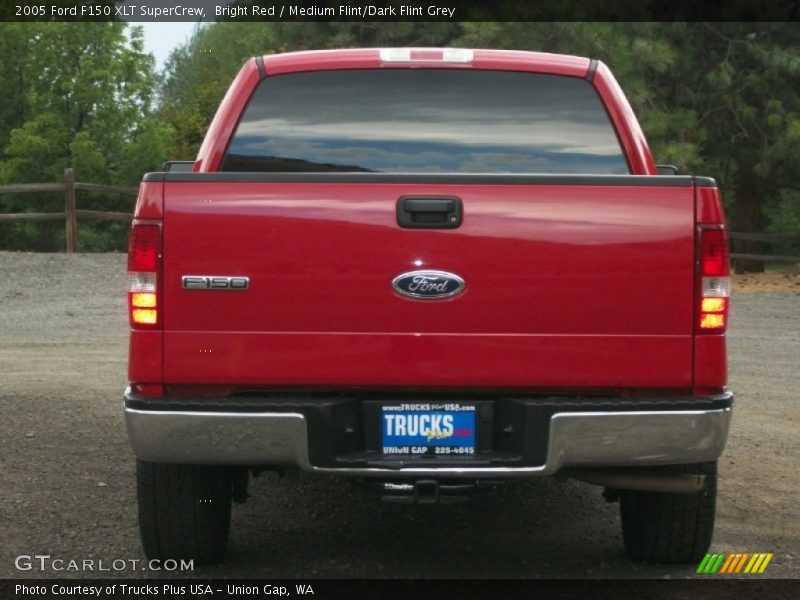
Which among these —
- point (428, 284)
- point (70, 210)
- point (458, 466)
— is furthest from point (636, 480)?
point (70, 210)

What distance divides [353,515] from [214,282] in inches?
87.3

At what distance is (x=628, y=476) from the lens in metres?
4.92

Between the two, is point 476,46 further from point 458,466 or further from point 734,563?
point 458,466

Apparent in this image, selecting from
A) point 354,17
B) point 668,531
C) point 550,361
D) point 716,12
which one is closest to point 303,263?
point 550,361

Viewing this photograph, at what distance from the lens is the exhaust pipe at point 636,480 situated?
193 inches

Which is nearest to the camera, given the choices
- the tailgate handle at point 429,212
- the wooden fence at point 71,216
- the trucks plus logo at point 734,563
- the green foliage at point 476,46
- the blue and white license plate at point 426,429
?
the tailgate handle at point 429,212

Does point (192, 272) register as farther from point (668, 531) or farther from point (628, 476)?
point (668, 531)

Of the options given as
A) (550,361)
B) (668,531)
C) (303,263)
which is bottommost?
(668,531)

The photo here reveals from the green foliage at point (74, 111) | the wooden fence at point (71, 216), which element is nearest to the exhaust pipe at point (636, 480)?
the wooden fence at point (71, 216)

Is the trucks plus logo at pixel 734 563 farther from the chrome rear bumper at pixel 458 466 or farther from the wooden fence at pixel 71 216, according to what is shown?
the wooden fence at pixel 71 216

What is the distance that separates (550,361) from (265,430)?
3.12 feet

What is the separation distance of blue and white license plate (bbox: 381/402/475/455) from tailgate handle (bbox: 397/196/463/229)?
0.60 metres

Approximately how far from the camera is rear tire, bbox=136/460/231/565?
16.9ft

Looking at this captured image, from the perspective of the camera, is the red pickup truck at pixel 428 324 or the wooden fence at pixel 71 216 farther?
the wooden fence at pixel 71 216
